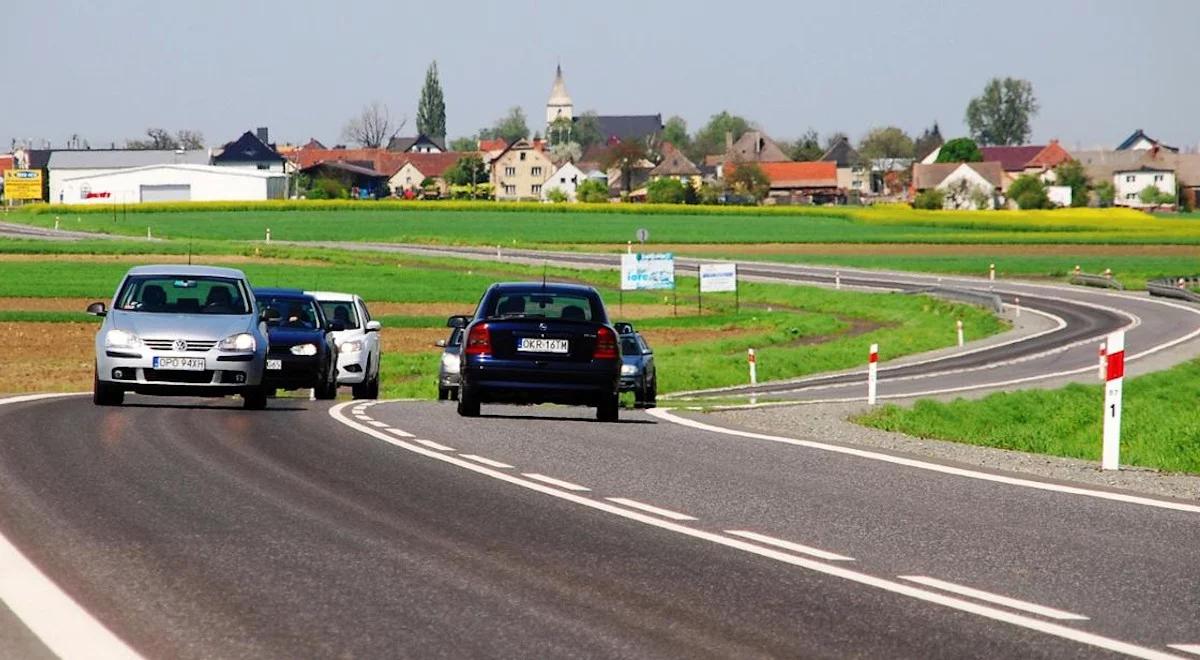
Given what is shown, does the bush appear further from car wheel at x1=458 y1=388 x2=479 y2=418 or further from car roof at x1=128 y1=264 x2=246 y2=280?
car wheel at x1=458 y1=388 x2=479 y2=418

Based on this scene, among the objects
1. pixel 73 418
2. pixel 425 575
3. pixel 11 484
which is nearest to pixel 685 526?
pixel 425 575

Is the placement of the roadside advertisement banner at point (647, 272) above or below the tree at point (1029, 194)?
below

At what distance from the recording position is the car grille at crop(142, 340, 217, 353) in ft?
67.5

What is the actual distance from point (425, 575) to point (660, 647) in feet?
6.18

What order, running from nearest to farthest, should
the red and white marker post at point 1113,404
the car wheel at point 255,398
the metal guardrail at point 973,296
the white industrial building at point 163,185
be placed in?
the red and white marker post at point 1113,404 < the car wheel at point 255,398 < the metal guardrail at point 973,296 < the white industrial building at point 163,185

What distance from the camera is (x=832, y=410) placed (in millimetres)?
23422

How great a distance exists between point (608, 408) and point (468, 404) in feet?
4.75

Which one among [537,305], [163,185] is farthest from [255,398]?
[163,185]

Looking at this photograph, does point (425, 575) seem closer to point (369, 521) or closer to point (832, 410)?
point (369, 521)

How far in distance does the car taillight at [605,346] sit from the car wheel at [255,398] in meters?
3.78

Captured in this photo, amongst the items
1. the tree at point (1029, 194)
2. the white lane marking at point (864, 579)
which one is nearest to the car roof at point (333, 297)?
the white lane marking at point (864, 579)

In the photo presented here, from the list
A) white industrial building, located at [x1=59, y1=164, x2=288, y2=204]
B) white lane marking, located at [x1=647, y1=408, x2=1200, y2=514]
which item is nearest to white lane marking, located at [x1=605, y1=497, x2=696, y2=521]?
white lane marking, located at [x1=647, y1=408, x2=1200, y2=514]

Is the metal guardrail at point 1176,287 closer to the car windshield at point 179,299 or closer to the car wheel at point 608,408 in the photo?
the car wheel at point 608,408

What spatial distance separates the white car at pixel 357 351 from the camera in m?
28.4
